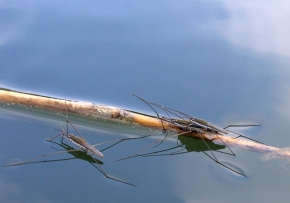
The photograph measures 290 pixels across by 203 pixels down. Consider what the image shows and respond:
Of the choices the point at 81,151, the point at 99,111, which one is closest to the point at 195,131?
the point at 99,111

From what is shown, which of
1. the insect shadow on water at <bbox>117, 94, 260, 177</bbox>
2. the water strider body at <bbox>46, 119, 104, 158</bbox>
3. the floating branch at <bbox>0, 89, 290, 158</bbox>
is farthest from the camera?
the floating branch at <bbox>0, 89, 290, 158</bbox>

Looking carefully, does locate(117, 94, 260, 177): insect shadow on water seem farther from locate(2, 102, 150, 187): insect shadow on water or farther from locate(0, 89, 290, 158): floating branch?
locate(2, 102, 150, 187): insect shadow on water

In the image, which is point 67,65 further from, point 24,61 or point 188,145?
point 188,145

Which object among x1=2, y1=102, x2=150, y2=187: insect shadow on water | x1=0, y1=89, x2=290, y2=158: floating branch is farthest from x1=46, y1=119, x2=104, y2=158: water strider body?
x1=0, y1=89, x2=290, y2=158: floating branch

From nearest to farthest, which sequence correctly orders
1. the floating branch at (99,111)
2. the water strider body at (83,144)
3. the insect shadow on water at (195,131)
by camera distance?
the water strider body at (83,144) < the insect shadow on water at (195,131) < the floating branch at (99,111)

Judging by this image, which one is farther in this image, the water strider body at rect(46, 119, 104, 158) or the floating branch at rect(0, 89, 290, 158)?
the floating branch at rect(0, 89, 290, 158)

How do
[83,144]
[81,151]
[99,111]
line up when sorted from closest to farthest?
1. [83,144]
2. [81,151]
3. [99,111]

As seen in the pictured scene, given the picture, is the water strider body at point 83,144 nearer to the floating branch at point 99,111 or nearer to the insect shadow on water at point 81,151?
the insect shadow on water at point 81,151

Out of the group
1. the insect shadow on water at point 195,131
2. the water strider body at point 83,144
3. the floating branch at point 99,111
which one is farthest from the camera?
the floating branch at point 99,111

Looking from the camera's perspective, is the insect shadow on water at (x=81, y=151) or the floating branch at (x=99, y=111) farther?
the floating branch at (x=99, y=111)

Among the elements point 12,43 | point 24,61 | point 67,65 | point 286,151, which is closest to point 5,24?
point 12,43

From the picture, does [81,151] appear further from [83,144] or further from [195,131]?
[195,131]

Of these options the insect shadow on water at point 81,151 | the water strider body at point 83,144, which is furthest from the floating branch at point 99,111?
the water strider body at point 83,144
